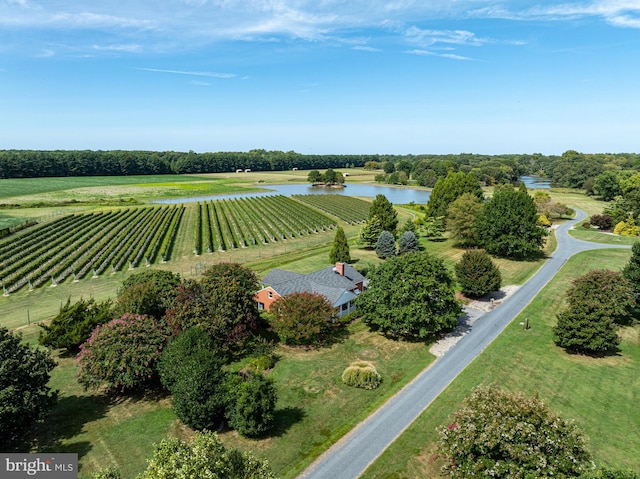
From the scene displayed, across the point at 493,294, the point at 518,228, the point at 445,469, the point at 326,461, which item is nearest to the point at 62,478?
the point at 326,461

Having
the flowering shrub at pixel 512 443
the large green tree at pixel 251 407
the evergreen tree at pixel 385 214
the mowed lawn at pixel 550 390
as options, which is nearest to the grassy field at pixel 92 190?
the evergreen tree at pixel 385 214

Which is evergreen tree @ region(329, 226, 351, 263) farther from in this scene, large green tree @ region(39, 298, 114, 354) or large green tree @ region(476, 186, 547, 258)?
large green tree @ region(39, 298, 114, 354)

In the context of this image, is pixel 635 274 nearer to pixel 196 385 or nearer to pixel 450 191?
pixel 196 385

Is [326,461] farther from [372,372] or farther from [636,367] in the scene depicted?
[636,367]

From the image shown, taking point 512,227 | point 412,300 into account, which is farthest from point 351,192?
point 412,300

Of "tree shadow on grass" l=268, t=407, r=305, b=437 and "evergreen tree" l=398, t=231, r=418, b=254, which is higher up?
"evergreen tree" l=398, t=231, r=418, b=254

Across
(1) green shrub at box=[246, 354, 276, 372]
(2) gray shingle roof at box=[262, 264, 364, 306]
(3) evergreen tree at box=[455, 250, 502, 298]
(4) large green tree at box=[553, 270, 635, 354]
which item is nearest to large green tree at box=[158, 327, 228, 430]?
(1) green shrub at box=[246, 354, 276, 372]

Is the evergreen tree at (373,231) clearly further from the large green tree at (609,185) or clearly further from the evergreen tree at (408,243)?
the large green tree at (609,185)
